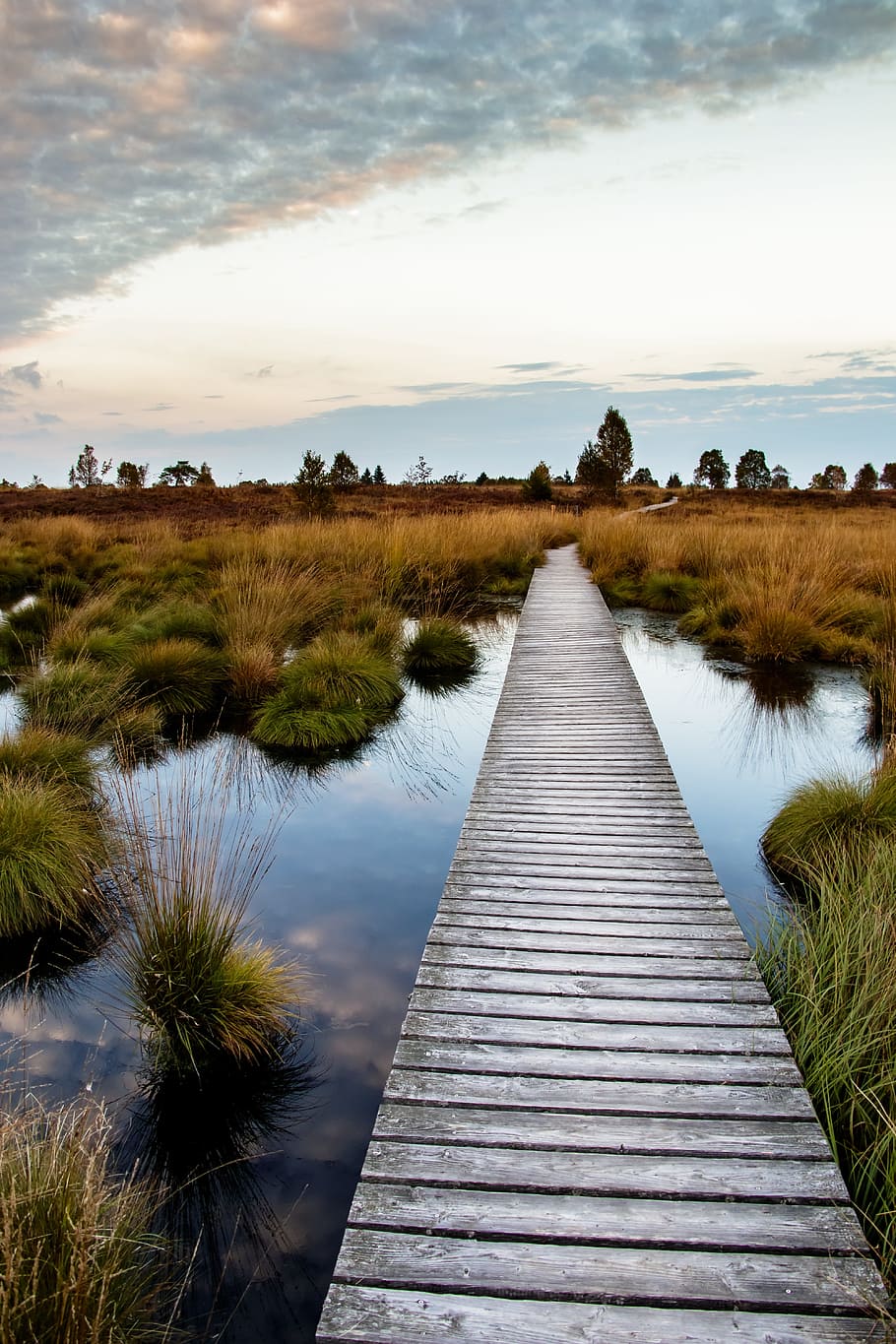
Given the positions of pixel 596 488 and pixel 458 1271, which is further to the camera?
pixel 596 488

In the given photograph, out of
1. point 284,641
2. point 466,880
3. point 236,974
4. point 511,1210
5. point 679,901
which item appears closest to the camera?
point 511,1210

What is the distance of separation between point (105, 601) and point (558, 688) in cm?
617

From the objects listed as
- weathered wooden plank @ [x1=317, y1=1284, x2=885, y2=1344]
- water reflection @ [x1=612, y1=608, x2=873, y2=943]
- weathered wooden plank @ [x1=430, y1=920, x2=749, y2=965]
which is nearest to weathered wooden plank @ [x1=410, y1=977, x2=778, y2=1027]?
weathered wooden plank @ [x1=430, y1=920, x2=749, y2=965]

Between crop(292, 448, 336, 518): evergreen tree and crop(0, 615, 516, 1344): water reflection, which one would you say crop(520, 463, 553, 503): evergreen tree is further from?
crop(0, 615, 516, 1344): water reflection

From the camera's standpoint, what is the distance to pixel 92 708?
7.40m

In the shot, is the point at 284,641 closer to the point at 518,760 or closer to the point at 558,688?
the point at 558,688

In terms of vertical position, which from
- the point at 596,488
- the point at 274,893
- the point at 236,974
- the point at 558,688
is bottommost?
the point at 274,893

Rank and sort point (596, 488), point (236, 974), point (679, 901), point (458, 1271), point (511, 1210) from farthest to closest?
point (596, 488) → point (679, 901) → point (236, 974) → point (511, 1210) → point (458, 1271)

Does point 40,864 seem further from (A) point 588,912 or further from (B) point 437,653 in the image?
(B) point 437,653

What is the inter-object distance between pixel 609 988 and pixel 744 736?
502 cm

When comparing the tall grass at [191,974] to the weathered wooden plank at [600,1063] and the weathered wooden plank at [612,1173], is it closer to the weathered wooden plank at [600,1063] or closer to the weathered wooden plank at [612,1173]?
the weathered wooden plank at [600,1063]

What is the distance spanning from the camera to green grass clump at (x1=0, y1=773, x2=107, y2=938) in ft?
14.9

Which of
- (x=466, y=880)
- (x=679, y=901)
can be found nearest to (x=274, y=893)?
(x=466, y=880)

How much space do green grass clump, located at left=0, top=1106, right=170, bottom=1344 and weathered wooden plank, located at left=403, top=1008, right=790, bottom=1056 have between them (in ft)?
3.72
